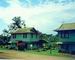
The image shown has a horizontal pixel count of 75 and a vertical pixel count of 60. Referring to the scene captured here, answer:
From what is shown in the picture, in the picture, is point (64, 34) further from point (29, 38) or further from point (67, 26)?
point (29, 38)

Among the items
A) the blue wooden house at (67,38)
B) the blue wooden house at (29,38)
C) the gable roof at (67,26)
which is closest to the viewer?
the blue wooden house at (67,38)

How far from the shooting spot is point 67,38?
6072cm

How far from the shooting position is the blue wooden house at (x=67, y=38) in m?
60.1

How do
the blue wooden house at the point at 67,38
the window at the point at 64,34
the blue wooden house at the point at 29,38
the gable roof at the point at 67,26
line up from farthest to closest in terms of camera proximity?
the blue wooden house at the point at 29,38
the gable roof at the point at 67,26
the window at the point at 64,34
the blue wooden house at the point at 67,38

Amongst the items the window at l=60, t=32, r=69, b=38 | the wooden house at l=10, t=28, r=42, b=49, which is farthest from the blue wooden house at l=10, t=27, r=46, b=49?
the window at l=60, t=32, r=69, b=38

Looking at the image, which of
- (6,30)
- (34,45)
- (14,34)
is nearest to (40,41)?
(34,45)

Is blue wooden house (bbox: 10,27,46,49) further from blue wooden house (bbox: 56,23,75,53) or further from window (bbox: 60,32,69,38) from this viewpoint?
window (bbox: 60,32,69,38)

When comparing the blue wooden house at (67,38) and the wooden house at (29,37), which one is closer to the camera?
the blue wooden house at (67,38)

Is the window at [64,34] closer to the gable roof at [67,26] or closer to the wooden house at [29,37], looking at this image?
the gable roof at [67,26]

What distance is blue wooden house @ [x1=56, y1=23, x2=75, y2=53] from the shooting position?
60094 mm

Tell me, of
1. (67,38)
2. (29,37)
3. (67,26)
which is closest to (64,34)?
(67,38)

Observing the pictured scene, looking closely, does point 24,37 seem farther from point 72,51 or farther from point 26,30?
point 72,51

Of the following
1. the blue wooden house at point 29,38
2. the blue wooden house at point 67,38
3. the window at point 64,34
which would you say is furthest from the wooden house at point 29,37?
the window at point 64,34

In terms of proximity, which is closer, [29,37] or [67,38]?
[67,38]
